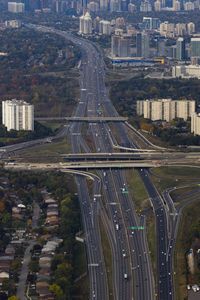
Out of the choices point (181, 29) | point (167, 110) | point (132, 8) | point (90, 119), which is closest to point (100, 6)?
point (132, 8)

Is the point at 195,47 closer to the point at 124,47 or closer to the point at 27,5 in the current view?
the point at 124,47

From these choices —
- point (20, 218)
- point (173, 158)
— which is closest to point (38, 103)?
point (173, 158)

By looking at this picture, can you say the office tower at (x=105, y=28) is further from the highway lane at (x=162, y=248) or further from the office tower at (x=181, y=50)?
the highway lane at (x=162, y=248)

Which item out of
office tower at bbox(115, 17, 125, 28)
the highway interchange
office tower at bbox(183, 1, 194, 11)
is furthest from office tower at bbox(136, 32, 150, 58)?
office tower at bbox(183, 1, 194, 11)

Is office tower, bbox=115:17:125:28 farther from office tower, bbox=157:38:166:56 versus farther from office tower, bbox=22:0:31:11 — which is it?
office tower, bbox=22:0:31:11

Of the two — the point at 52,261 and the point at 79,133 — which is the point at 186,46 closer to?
the point at 79,133

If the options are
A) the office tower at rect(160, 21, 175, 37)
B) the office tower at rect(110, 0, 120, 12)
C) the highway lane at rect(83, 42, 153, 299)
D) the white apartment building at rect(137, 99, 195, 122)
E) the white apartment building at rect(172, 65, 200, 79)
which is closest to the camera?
the highway lane at rect(83, 42, 153, 299)
